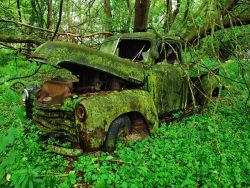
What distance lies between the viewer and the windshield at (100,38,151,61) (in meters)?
5.46

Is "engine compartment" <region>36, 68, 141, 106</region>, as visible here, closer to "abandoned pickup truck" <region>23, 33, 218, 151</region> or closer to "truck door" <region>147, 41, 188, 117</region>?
"abandoned pickup truck" <region>23, 33, 218, 151</region>

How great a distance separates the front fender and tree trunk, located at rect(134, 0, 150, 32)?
252 cm

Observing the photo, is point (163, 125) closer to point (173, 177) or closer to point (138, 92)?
point (138, 92)

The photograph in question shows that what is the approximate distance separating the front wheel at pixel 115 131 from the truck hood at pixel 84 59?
72cm

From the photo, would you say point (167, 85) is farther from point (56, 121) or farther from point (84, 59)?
point (56, 121)

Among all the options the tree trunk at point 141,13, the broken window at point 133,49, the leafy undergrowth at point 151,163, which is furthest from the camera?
the tree trunk at point 141,13

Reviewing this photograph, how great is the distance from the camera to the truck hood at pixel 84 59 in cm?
370

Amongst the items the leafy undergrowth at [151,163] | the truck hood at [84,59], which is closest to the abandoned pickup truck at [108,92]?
the truck hood at [84,59]

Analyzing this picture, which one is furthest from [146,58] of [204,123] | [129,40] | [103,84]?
[204,123]

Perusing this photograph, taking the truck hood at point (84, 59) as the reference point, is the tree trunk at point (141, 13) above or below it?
above

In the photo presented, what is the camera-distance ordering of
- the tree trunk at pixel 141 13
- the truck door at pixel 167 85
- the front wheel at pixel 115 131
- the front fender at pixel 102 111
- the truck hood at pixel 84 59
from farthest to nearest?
the tree trunk at pixel 141 13, the truck door at pixel 167 85, the front wheel at pixel 115 131, the front fender at pixel 102 111, the truck hood at pixel 84 59

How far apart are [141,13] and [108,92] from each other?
2.81 meters

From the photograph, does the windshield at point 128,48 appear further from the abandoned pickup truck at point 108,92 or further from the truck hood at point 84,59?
the truck hood at point 84,59

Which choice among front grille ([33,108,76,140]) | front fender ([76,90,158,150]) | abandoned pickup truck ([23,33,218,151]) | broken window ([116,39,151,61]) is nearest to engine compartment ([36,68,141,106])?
abandoned pickup truck ([23,33,218,151])
